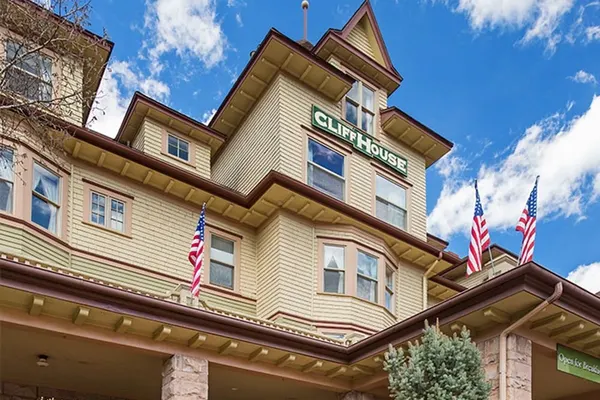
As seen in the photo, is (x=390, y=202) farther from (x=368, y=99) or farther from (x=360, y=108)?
(x=368, y=99)

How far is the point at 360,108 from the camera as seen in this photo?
1755 cm

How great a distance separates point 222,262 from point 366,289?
139 inches

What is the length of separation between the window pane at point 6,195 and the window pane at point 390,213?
29.2 ft

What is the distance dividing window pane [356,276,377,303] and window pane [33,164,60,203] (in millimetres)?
7055

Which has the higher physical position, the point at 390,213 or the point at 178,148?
the point at 178,148

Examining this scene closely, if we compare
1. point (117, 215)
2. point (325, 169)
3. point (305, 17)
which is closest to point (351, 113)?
point (325, 169)

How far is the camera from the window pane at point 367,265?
15.5 metres

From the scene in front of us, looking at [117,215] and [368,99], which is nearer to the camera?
[117,215]

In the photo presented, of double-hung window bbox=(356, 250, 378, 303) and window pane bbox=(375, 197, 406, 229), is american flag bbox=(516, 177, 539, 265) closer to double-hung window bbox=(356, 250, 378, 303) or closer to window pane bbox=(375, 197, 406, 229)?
double-hung window bbox=(356, 250, 378, 303)

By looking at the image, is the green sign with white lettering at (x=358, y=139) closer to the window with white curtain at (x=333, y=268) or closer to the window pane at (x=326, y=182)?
the window pane at (x=326, y=182)

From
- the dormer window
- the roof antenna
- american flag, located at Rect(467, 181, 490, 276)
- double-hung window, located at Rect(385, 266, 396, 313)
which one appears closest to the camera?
american flag, located at Rect(467, 181, 490, 276)

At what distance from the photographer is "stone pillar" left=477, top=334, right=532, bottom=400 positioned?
9.16m

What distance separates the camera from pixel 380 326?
15336 mm

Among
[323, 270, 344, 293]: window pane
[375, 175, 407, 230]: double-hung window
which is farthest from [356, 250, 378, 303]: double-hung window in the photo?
[375, 175, 407, 230]: double-hung window
